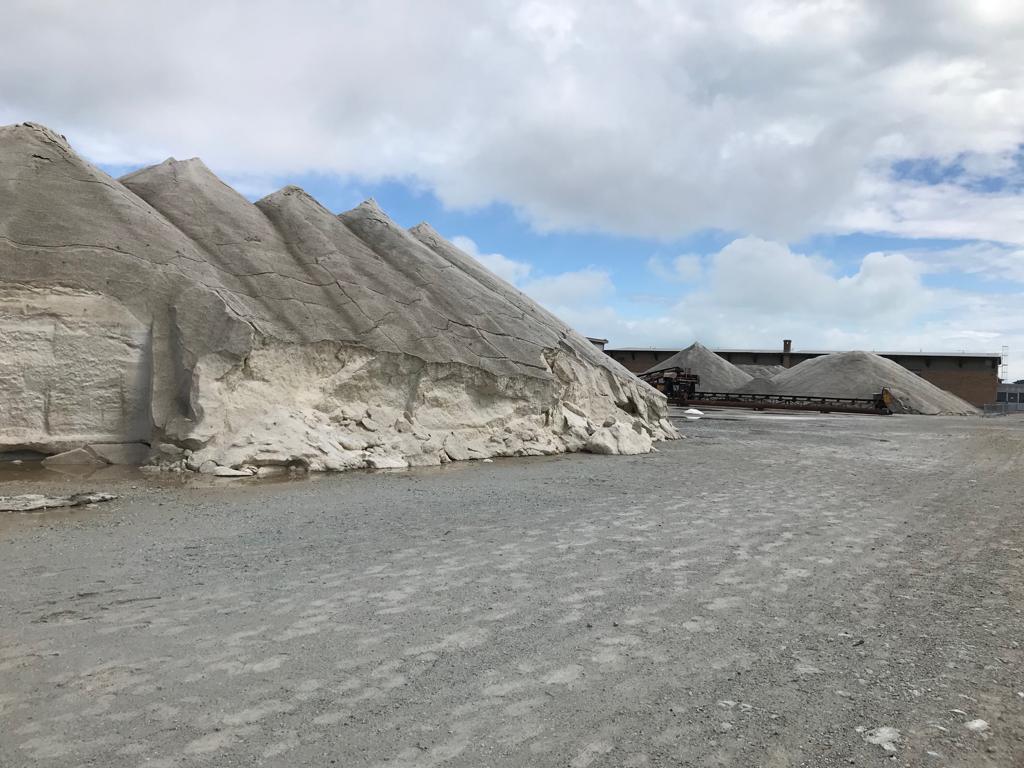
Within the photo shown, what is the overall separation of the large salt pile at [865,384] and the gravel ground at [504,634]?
124ft

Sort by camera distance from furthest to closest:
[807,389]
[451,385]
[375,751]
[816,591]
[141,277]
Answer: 1. [807,389]
2. [451,385]
3. [141,277]
4. [816,591]
5. [375,751]

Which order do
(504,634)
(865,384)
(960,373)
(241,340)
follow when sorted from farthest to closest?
(960,373)
(865,384)
(241,340)
(504,634)

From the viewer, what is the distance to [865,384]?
43.5 metres

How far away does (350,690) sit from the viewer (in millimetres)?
3326

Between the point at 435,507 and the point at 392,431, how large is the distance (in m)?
4.33

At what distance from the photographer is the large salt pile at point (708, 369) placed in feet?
164

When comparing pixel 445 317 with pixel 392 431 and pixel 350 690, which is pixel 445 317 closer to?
pixel 392 431

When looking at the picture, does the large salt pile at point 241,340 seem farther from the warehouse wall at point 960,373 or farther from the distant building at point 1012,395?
the distant building at point 1012,395

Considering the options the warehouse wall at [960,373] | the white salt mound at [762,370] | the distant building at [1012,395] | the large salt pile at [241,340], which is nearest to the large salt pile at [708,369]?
the white salt mound at [762,370]

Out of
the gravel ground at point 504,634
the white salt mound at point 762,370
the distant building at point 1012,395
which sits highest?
the white salt mound at point 762,370

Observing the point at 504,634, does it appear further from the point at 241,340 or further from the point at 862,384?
the point at 862,384

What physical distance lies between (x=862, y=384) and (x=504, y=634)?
45.5 metres

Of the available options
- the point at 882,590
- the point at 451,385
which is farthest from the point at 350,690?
the point at 451,385

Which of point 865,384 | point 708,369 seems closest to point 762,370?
point 708,369
